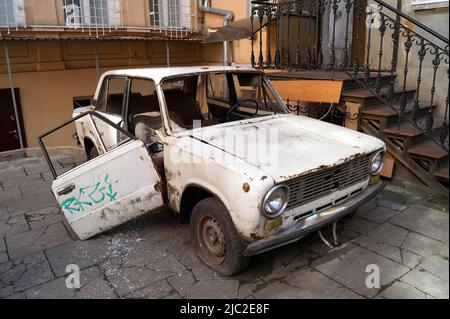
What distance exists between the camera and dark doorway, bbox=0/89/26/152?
9.50m

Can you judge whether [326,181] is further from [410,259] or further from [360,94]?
[360,94]

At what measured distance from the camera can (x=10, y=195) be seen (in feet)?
18.7

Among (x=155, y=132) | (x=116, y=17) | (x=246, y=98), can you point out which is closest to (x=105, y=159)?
(x=155, y=132)

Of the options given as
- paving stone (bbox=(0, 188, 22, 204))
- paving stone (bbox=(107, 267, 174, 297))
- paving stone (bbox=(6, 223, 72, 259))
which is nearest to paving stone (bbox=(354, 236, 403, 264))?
paving stone (bbox=(107, 267, 174, 297))

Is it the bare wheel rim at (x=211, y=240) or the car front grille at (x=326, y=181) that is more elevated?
the car front grille at (x=326, y=181)

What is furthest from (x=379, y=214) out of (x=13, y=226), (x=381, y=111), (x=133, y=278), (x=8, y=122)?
(x=8, y=122)

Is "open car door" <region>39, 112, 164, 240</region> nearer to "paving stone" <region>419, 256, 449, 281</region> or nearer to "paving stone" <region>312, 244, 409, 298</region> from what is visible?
"paving stone" <region>312, 244, 409, 298</region>

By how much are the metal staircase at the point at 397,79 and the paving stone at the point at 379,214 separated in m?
0.69

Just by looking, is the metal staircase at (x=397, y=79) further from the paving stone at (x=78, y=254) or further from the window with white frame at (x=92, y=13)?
the window with white frame at (x=92, y=13)

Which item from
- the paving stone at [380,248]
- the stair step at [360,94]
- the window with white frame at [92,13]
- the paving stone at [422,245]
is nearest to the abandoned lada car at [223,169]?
the paving stone at [380,248]

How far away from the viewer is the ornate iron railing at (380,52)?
514cm

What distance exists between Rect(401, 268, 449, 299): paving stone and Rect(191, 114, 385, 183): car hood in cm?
117

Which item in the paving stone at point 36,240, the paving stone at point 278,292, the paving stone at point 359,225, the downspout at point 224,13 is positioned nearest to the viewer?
the paving stone at point 278,292
